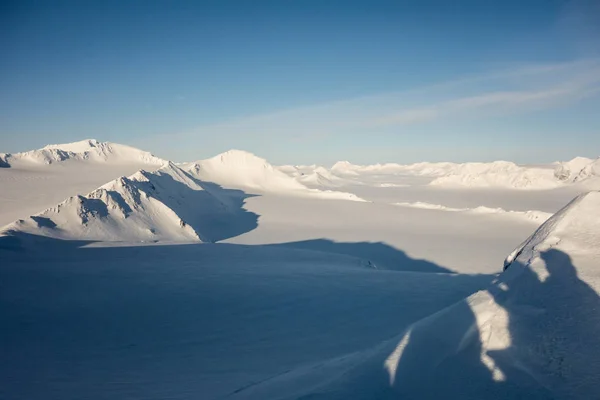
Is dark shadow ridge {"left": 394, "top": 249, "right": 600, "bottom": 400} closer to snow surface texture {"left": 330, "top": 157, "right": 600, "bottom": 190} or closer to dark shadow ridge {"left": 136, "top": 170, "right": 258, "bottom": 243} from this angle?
dark shadow ridge {"left": 136, "top": 170, "right": 258, "bottom": 243}

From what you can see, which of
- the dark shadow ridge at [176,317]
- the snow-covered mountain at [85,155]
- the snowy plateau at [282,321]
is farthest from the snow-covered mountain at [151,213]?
the snow-covered mountain at [85,155]

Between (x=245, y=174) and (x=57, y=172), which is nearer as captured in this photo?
(x=57, y=172)

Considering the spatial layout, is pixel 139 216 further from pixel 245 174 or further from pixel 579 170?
pixel 579 170

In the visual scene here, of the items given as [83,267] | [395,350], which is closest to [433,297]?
[395,350]

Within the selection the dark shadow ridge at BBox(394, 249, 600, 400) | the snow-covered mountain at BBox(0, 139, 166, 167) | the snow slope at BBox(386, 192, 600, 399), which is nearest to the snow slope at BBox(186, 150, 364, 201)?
the snow-covered mountain at BBox(0, 139, 166, 167)

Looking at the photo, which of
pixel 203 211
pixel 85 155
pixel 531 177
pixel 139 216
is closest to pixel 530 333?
pixel 139 216

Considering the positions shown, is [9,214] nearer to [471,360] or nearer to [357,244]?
[357,244]
